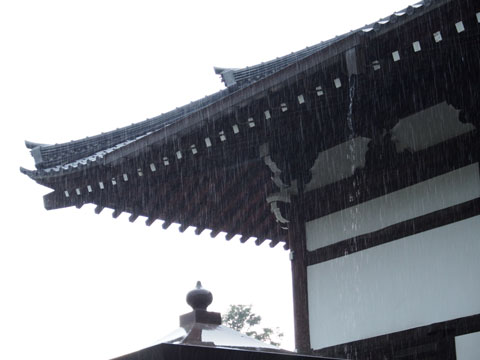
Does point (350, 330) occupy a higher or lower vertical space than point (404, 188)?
lower

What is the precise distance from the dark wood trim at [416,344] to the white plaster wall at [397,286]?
0.06 m

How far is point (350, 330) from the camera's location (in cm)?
661

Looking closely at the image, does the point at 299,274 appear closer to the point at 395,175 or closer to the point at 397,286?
the point at 397,286

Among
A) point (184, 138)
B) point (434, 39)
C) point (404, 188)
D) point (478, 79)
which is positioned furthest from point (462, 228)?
point (184, 138)

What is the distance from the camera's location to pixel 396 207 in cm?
654

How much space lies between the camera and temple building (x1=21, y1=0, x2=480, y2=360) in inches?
217

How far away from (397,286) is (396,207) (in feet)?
2.16

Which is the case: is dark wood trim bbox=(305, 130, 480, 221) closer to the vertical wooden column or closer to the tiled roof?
the vertical wooden column

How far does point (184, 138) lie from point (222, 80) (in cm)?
200

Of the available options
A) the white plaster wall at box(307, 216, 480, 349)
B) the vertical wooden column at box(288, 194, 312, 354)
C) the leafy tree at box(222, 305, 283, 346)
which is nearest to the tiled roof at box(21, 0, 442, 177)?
the vertical wooden column at box(288, 194, 312, 354)

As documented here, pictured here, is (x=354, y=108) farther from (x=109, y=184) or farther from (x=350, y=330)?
(x=109, y=184)

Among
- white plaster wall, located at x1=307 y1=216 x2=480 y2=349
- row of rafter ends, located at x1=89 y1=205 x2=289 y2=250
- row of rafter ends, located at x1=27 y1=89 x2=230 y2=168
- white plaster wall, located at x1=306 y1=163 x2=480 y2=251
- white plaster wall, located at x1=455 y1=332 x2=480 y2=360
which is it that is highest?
row of rafter ends, located at x1=27 y1=89 x2=230 y2=168

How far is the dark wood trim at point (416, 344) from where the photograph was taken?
5.92 meters

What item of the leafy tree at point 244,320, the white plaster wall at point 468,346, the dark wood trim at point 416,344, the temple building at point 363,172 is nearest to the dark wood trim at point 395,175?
the temple building at point 363,172
